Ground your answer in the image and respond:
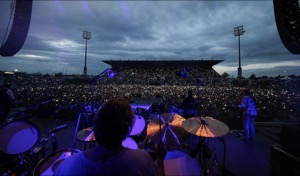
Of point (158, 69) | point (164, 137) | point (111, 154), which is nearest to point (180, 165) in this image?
point (164, 137)

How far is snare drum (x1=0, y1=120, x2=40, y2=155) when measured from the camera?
3102 millimetres

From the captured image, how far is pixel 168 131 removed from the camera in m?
2.64

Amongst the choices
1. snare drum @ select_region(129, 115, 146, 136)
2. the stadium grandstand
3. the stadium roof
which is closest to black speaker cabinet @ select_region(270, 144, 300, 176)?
snare drum @ select_region(129, 115, 146, 136)

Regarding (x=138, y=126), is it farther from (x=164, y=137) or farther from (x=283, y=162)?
(x=283, y=162)

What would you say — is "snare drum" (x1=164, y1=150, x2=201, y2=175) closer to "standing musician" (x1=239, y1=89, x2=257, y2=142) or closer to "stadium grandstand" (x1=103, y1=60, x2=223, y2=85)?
"standing musician" (x1=239, y1=89, x2=257, y2=142)

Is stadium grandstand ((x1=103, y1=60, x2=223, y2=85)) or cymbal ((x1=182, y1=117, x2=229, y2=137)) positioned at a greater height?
stadium grandstand ((x1=103, y1=60, x2=223, y2=85))

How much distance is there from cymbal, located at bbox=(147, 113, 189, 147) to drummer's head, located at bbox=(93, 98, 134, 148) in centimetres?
145

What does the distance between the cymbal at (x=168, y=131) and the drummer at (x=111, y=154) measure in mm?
1447

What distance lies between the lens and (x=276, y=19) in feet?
13.3

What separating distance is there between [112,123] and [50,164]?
2233 millimetres

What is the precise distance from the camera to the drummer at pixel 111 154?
3.28 feet

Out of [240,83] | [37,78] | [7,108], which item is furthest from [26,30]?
[240,83]

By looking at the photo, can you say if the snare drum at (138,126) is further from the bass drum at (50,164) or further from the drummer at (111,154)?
the drummer at (111,154)

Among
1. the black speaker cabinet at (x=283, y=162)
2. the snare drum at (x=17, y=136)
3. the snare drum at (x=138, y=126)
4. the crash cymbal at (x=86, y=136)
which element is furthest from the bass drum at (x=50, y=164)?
the black speaker cabinet at (x=283, y=162)
